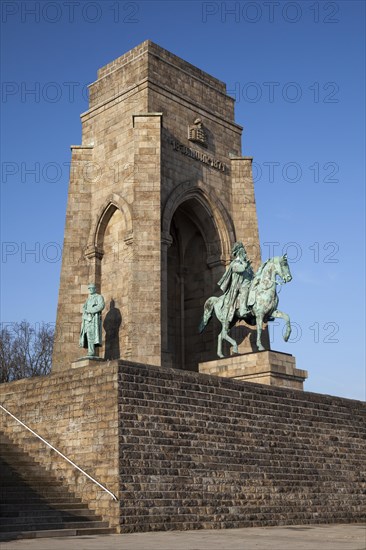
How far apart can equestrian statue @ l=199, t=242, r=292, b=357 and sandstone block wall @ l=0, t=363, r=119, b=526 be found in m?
6.50

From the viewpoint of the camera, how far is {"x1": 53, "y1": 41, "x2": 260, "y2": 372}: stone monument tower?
2219cm

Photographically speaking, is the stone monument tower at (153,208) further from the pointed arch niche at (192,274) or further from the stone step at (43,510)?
the stone step at (43,510)

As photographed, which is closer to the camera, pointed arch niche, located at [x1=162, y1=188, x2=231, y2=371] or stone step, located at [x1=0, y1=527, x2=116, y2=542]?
stone step, located at [x1=0, y1=527, x2=116, y2=542]

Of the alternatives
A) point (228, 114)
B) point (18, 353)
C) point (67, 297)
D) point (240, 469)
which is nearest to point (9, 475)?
point (240, 469)

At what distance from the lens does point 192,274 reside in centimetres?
2641

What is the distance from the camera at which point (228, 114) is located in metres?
27.0

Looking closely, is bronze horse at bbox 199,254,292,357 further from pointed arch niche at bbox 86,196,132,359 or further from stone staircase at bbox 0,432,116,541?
stone staircase at bbox 0,432,116,541

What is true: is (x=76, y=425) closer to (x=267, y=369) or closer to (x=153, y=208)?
(x=267, y=369)

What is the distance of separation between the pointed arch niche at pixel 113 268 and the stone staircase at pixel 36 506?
6722 millimetres

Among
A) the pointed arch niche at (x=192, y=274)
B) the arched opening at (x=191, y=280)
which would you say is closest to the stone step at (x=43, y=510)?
the pointed arch niche at (x=192, y=274)

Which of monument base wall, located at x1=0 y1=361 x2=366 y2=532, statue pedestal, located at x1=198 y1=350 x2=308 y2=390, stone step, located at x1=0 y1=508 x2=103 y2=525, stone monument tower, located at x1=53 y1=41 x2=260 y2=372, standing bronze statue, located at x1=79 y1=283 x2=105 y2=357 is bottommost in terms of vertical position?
stone step, located at x1=0 y1=508 x2=103 y2=525

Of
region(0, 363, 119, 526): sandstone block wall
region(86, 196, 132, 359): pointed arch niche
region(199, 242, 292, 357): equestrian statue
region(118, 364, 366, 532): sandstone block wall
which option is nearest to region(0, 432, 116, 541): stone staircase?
region(0, 363, 119, 526): sandstone block wall

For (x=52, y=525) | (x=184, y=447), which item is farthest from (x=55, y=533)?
(x=184, y=447)

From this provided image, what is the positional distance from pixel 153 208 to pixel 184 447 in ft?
31.2
